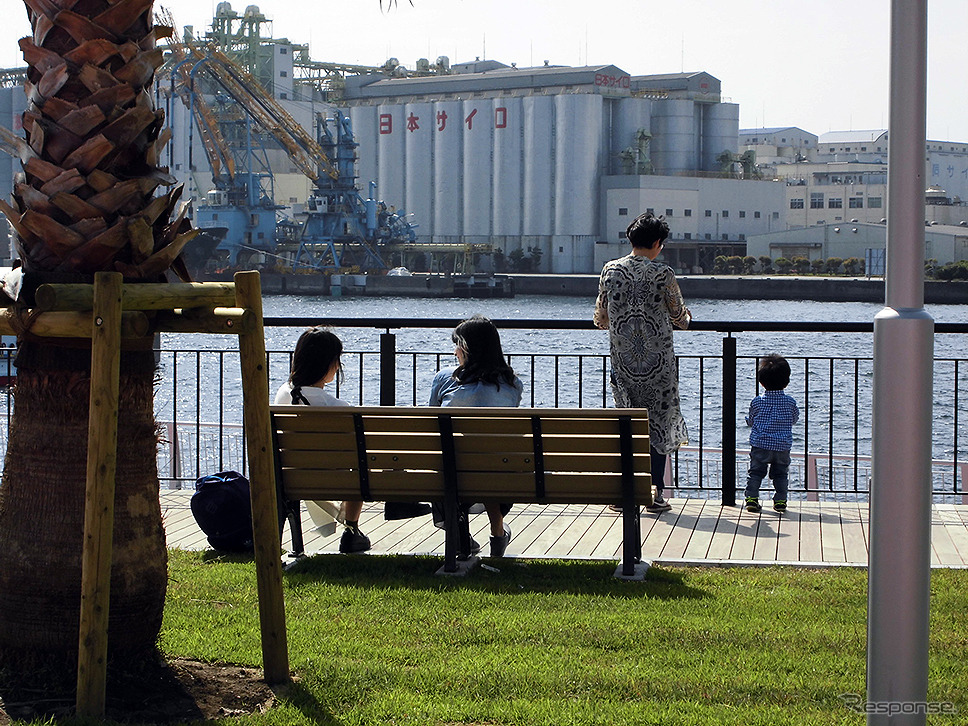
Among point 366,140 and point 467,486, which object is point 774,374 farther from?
point 366,140

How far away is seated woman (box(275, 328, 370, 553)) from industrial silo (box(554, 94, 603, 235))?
284 feet

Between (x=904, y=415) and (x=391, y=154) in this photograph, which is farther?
(x=391, y=154)

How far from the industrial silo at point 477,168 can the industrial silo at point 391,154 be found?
23.6 ft

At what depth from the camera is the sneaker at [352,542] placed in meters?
6.45

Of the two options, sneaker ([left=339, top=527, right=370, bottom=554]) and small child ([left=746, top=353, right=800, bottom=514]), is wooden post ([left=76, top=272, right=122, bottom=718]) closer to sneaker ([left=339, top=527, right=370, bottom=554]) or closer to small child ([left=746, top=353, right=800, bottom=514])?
sneaker ([left=339, top=527, right=370, bottom=554])

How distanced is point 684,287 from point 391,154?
3158 cm

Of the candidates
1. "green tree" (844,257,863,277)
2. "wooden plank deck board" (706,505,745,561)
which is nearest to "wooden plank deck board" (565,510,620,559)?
"wooden plank deck board" (706,505,745,561)

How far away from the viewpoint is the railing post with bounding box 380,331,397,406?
8.12 m

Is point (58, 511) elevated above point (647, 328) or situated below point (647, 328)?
below

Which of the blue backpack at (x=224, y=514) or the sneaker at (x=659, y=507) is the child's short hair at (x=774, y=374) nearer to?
the sneaker at (x=659, y=507)

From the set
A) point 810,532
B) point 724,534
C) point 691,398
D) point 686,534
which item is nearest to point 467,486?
point 686,534

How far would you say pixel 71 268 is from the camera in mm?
3906

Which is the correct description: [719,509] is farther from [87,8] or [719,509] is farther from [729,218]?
[729,218]

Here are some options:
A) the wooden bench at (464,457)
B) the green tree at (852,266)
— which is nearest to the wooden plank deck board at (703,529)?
the wooden bench at (464,457)
